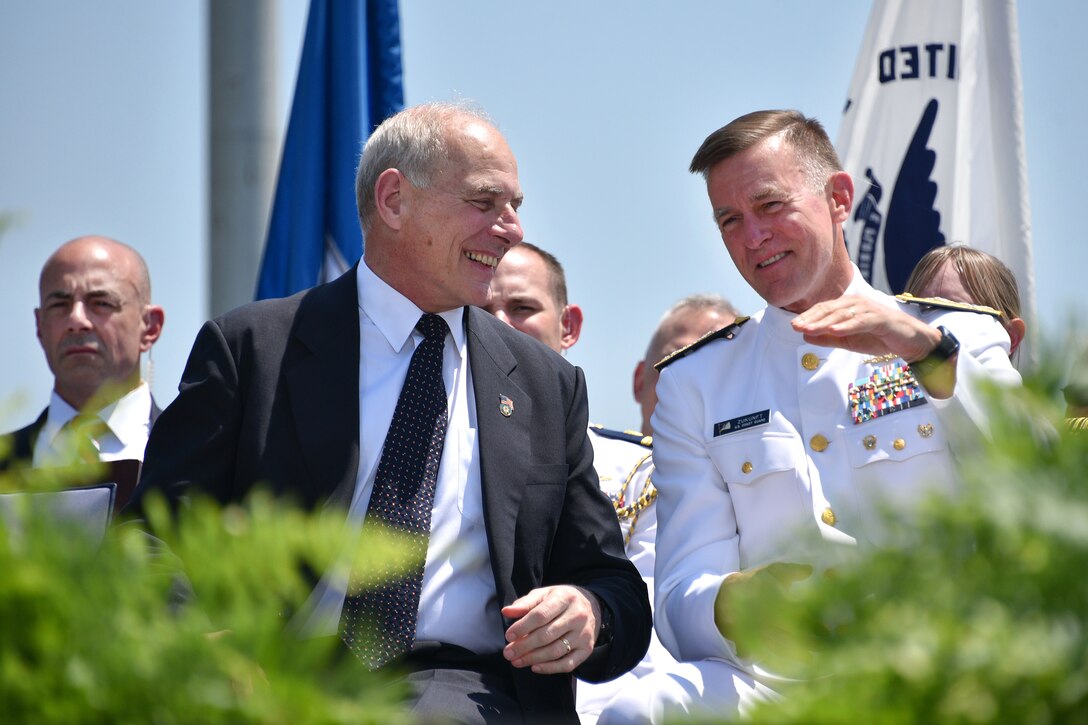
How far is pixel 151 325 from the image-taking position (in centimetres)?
546

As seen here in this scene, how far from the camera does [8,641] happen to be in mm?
927

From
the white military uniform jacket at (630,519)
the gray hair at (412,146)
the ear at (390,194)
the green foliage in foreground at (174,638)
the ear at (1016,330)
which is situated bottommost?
the white military uniform jacket at (630,519)

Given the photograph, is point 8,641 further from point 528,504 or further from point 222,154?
point 222,154

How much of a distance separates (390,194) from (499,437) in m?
0.81

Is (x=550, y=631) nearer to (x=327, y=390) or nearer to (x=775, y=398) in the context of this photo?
(x=327, y=390)

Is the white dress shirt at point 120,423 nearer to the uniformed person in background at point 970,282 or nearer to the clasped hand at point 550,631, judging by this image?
the clasped hand at point 550,631

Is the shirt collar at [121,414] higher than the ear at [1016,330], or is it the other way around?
the ear at [1016,330]

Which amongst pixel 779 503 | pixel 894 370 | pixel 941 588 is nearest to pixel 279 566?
pixel 941 588

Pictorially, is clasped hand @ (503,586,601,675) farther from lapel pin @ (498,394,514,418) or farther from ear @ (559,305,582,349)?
ear @ (559,305,582,349)

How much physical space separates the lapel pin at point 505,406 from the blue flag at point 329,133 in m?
3.22

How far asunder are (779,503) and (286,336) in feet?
4.16

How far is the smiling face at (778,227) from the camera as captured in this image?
3537 millimetres

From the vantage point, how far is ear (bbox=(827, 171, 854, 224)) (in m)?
3.72

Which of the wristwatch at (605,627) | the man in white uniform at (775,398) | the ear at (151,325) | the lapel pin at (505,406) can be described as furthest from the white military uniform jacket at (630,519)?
the ear at (151,325)
